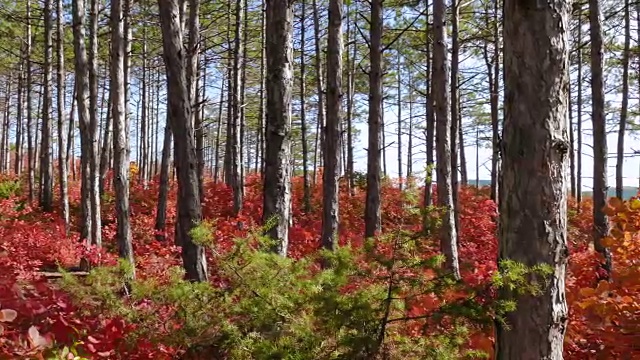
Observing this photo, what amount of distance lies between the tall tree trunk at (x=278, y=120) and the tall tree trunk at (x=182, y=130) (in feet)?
4.21

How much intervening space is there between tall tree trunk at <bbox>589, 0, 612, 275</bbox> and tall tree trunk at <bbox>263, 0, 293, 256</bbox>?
5.32 meters

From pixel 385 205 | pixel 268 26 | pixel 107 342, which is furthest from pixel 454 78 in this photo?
pixel 107 342

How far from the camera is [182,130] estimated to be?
6.20 metres

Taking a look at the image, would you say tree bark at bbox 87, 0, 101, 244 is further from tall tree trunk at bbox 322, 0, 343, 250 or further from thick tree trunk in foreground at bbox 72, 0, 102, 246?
tall tree trunk at bbox 322, 0, 343, 250

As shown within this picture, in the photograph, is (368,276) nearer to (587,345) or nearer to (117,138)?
(587,345)

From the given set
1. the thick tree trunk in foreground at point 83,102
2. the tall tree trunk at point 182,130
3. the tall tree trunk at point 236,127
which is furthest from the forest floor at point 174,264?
the tall tree trunk at point 236,127

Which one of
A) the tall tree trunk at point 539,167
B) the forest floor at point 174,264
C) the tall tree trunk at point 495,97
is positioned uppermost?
the tall tree trunk at point 495,97

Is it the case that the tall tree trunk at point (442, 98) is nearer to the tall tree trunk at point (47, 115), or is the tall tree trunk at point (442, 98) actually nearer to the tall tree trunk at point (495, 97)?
the tall tree trunk at point (495, 97)

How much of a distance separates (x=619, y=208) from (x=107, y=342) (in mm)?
3579

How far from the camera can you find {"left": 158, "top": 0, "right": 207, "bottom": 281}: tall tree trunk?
6137 millimetres

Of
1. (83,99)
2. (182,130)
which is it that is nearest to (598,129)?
(182,130)

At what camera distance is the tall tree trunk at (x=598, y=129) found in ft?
26.0

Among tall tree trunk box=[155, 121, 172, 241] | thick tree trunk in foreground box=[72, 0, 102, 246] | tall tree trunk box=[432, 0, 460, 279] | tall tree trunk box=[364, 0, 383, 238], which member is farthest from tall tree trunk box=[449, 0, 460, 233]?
thick tree trunk in foreground box=[72, 0, 102, 246]

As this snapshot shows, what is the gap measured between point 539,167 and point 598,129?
6839 mm
